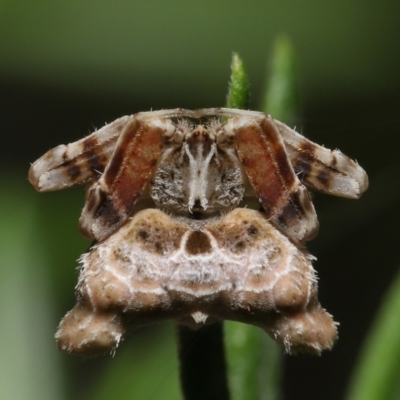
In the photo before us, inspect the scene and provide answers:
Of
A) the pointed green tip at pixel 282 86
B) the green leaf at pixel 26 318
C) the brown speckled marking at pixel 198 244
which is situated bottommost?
the green leaf at pixel 26 318

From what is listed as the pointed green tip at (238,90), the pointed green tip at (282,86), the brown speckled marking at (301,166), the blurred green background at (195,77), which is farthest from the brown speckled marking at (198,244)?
the blurred green background at (195,77)

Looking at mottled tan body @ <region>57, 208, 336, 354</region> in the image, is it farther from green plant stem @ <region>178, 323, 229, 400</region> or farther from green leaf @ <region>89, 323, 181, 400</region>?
green leaf @ <region>89, 323, 181, 400</region>

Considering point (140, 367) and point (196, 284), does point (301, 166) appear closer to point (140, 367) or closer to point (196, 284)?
point (196, 284)

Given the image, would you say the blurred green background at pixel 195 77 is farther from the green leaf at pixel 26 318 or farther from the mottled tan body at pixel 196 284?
the mottled tan body at pixel 196 284

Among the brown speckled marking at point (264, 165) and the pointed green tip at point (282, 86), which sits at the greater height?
the brown speckled marking at point (264, 165)

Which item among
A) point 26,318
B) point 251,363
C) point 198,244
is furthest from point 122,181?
point 26,318

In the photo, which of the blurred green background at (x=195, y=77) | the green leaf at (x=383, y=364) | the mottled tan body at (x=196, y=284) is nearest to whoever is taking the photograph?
the mottled tan body at (x=196, y=284)

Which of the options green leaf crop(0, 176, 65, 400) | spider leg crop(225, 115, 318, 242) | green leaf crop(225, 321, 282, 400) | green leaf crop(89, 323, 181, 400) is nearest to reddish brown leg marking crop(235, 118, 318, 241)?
spider leg crop(225, 115, 318, 242)

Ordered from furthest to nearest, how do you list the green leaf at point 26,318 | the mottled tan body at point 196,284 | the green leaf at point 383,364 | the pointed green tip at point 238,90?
the green leaf at point 26,318, the green leaf at point 383,364, the pointed green tip at point 238,90, the mottled tan body at point 196,284
